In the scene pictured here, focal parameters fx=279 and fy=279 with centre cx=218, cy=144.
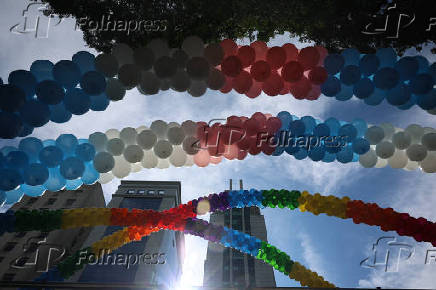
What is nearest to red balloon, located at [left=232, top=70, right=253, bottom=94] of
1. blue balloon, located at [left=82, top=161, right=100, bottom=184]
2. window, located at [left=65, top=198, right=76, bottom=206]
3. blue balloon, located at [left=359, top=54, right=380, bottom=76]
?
blue balloon, located at [left=359, top=54, right=380, bottom=76]

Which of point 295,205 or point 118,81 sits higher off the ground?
point 118,81

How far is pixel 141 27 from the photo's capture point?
4.90m

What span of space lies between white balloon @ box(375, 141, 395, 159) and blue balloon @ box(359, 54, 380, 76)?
3.83 ft

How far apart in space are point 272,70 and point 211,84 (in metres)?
0.89

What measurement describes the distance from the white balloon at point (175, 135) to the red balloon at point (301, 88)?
1732mm

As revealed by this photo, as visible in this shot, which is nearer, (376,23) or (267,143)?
(267,143)

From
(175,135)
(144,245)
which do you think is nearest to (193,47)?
(175,135)

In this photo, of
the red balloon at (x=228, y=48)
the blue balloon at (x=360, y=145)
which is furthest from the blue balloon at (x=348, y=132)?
the red balloon at (x=228, y=48)

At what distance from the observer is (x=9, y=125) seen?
3.48 metres

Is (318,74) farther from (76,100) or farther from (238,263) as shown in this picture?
(238,263)

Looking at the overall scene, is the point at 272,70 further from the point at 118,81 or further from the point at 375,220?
the point at 375,220

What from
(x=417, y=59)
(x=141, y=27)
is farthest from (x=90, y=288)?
(x=417, y=59)

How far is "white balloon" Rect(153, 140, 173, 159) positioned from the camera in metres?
4.21

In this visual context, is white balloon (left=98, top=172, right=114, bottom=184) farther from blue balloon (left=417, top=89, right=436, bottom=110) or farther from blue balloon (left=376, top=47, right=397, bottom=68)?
blue balloon (left=417, top=89, right=436, bottom=110)
